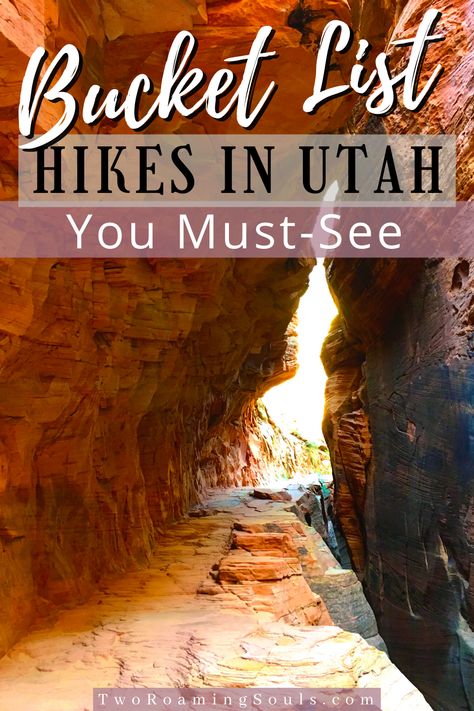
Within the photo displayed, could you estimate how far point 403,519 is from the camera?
13.5m

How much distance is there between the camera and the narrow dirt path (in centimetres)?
461

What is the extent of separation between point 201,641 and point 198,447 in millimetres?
13183

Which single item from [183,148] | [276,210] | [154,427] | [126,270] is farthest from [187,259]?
[154,427]

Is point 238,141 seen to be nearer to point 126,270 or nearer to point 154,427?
point 126,270

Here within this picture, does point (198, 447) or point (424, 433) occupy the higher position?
point (424, 433)

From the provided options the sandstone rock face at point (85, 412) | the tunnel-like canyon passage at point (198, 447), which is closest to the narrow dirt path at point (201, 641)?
the tunnel-like canyon passage at point (198, 447)

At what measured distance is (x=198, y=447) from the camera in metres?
18.8

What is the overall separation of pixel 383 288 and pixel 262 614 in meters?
10.8
